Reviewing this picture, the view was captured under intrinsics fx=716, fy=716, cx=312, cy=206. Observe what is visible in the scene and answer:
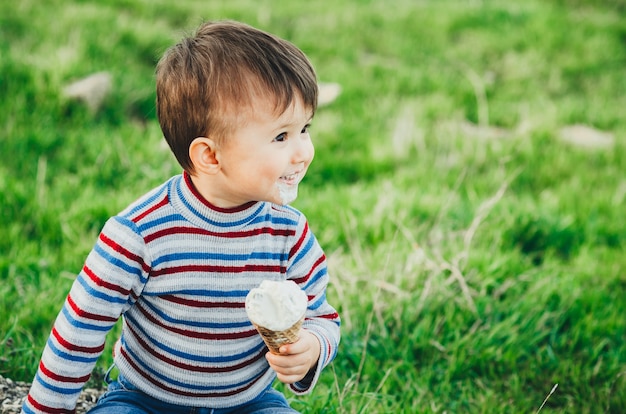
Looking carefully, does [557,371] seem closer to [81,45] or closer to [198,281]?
[198,281]

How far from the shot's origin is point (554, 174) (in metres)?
4.54

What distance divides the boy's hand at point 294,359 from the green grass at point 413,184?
463 mm

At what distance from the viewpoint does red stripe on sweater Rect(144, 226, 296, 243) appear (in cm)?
181

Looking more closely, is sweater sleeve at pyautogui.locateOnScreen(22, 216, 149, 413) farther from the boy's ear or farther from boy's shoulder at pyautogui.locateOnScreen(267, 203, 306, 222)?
boy's shoulder at pyautogui.locateOnScreen(267, 203, 306, 222)

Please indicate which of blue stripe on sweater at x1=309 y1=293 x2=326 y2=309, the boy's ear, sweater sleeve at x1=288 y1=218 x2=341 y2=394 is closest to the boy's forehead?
the boy's ear

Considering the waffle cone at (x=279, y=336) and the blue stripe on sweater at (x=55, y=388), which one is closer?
the waffle cone at (x=279, y=336)

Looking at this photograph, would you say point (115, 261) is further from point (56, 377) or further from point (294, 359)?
point (294, 359)

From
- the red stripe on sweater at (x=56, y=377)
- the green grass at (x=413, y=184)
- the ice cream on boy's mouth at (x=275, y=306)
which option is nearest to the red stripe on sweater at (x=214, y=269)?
the ice cream on boy's mouth at (x=275, y=306)

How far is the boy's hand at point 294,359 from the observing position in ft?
5.94

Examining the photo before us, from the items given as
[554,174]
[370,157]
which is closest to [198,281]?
[370,157]

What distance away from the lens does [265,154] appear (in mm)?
1805

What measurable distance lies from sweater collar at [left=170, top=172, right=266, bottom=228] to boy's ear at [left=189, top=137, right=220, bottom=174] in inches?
3.1

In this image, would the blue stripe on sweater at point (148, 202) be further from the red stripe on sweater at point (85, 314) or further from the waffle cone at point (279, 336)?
the waffle cone at point (279, 336)

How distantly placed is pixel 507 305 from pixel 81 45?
3326mm
